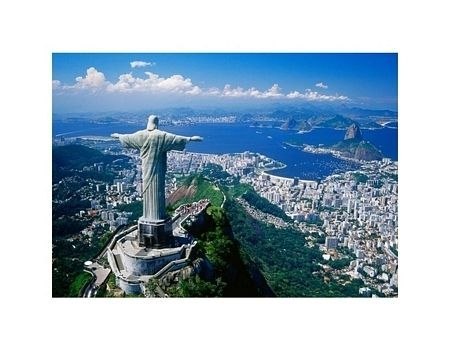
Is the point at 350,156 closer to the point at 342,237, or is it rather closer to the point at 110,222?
the point at 342,237

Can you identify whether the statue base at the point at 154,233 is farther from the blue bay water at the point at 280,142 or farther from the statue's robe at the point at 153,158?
the blue bay water at the point at 280,142

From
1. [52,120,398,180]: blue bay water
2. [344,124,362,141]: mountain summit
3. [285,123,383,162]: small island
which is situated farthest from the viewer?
[344,124,362,141]: mountain summit

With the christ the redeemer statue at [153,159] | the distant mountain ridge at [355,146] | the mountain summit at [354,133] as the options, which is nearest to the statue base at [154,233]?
the christ the redeemer statue at [153,159]

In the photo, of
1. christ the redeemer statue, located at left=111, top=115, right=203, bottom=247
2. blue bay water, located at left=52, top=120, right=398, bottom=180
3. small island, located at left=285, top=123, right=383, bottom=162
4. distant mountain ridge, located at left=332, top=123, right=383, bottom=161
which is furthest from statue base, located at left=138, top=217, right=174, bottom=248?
distant mountain ridge, located at left=332, top=123, right=383, bottom=161

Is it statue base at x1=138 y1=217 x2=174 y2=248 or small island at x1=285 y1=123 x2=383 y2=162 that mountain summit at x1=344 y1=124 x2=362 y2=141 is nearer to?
small island at x1=285 y1=123 x2=383 y2=162

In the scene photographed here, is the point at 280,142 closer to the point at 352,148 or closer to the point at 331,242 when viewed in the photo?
the point at 352,148

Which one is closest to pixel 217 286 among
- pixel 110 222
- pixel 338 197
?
pixel 110 222

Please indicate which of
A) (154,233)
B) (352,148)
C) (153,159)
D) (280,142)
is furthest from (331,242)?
(153,159)
